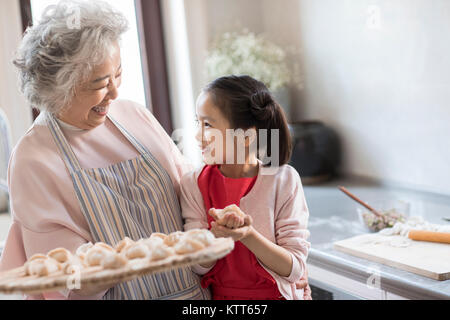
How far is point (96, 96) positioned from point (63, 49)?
0.35ft

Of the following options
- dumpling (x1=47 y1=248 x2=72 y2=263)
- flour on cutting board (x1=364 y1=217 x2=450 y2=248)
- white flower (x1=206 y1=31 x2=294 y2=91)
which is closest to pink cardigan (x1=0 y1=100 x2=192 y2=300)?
dumpling (x1=47 y1=248 x2=72 y2=263)

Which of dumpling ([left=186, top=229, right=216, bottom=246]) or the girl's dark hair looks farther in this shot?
the girl's dark hair

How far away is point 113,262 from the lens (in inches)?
32.8

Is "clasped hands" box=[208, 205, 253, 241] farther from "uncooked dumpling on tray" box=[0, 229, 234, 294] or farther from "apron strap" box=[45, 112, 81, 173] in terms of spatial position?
"apron strap" box=[45, 112, 81, 173]

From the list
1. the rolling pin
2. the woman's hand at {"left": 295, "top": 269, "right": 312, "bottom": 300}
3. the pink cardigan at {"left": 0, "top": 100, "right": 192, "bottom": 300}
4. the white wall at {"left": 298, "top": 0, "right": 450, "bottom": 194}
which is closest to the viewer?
the pink cardigan at {"left": 0, "top": 100, "right": 192, "bottom": 300}

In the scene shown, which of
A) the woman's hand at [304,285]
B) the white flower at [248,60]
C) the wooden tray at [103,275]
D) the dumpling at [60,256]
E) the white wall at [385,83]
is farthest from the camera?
the white flower at [248,60]

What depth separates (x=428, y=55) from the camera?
2318 mm

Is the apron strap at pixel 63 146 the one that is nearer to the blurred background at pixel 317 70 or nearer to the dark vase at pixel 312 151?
the blurred background at pixel 317 70

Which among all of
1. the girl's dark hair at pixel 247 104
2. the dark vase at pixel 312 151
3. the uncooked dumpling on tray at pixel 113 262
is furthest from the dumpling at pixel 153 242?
the dark vase at pixel 312 151

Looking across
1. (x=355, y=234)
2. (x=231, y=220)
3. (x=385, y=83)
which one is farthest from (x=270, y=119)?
(x=385, y=83)

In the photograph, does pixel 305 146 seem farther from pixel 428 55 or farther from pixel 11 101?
pixel 11 101

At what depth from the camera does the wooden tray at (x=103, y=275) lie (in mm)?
791

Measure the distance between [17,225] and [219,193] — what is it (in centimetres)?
41

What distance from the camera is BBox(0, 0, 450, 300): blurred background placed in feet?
7.79
